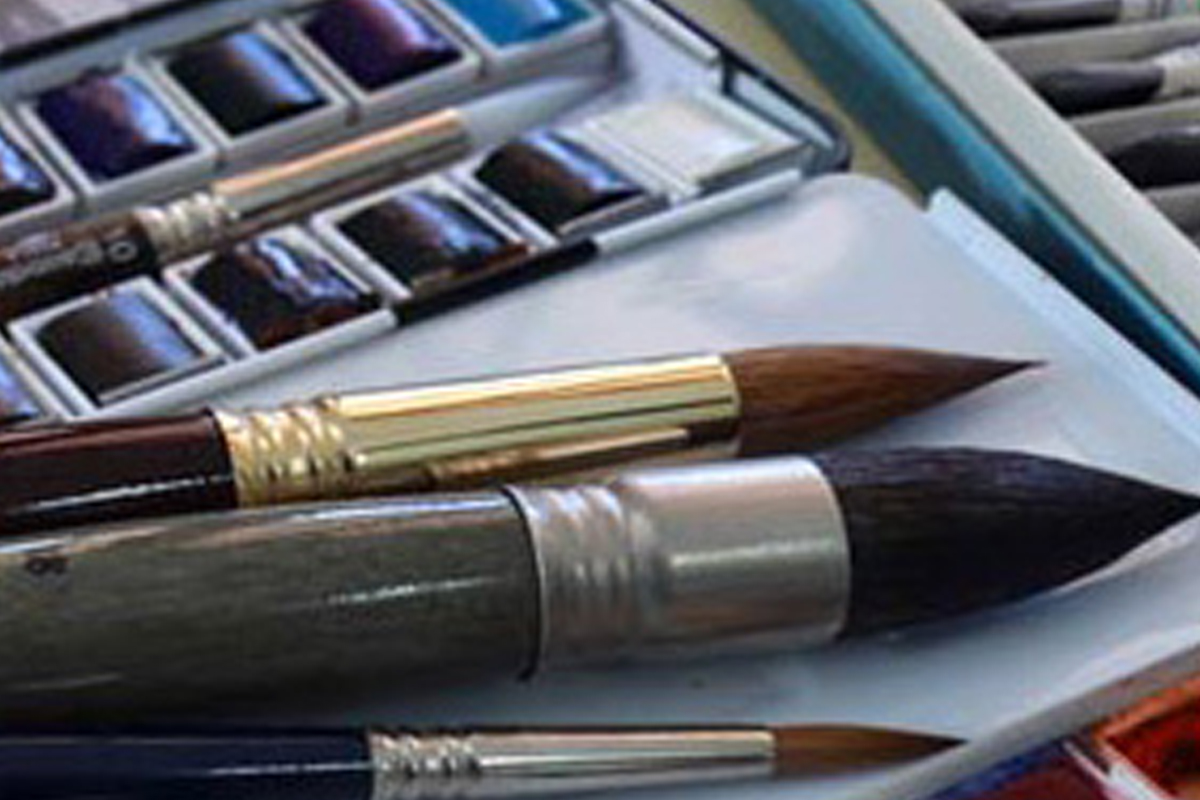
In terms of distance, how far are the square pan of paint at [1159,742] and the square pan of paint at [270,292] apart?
19cm

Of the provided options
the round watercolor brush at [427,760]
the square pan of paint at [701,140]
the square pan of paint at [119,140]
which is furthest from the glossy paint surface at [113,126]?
the round watercolor brush at [427,760]

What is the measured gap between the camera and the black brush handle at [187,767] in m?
0.40

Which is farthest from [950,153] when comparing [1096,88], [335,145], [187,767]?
[187,767]

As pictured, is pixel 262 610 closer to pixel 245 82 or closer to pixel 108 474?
pixel 108 474

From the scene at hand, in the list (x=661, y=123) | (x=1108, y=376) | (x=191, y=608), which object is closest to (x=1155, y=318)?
(x=1108, y=376)

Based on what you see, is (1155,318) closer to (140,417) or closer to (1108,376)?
(1108,376)

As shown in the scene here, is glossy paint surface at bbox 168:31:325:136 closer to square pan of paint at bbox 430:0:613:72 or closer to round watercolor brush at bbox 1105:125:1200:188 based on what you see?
square pan of paint at bbox 430:0:613:72

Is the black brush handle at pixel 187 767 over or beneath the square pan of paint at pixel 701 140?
beneath

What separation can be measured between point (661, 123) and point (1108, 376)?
0.13 m

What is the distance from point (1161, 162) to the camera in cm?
60

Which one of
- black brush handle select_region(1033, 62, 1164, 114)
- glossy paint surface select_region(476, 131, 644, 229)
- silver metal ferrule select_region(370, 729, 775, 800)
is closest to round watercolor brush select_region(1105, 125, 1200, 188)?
black brush handle select_region(1033, 62, 1164, 114)

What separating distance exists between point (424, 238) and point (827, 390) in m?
0.12

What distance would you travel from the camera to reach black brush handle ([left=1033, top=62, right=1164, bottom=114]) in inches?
24.5

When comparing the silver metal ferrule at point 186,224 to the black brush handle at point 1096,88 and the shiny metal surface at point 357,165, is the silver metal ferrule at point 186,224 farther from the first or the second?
the black brush handle at point 1096,88
